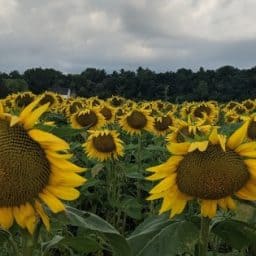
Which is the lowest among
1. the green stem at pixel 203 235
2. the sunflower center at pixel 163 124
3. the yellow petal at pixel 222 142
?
the sunflower center at pixel 163 124

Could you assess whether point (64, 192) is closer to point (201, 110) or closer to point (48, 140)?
point (48, 140)

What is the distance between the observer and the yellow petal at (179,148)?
86.3 inches

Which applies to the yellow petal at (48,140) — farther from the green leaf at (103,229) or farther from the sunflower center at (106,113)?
the sunflower center at (106,113)

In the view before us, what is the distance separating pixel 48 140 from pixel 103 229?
34 centimetres

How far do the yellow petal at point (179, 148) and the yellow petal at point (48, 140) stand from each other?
1.76 ft

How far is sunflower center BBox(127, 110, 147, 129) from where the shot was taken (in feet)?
25.3

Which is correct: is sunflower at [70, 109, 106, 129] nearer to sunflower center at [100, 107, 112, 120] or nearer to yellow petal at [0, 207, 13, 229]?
sunflower center at [100, 107, 112, 120]

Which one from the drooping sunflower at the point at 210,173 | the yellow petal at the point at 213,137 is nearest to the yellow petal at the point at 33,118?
the drooping sunflower at the point at 210,173

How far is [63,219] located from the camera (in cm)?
186

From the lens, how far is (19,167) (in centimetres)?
175

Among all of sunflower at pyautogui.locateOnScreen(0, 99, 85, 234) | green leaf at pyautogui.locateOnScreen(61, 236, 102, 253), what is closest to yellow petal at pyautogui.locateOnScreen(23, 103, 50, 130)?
sunflower at pyautogui.locateOnScreen(0, 99, 85, 234)

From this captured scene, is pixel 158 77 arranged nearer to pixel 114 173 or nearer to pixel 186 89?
pixel 186 89

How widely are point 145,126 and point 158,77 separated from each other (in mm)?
11869

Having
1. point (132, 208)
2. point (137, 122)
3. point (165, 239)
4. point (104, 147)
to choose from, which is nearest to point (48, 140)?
point (165, 239)
